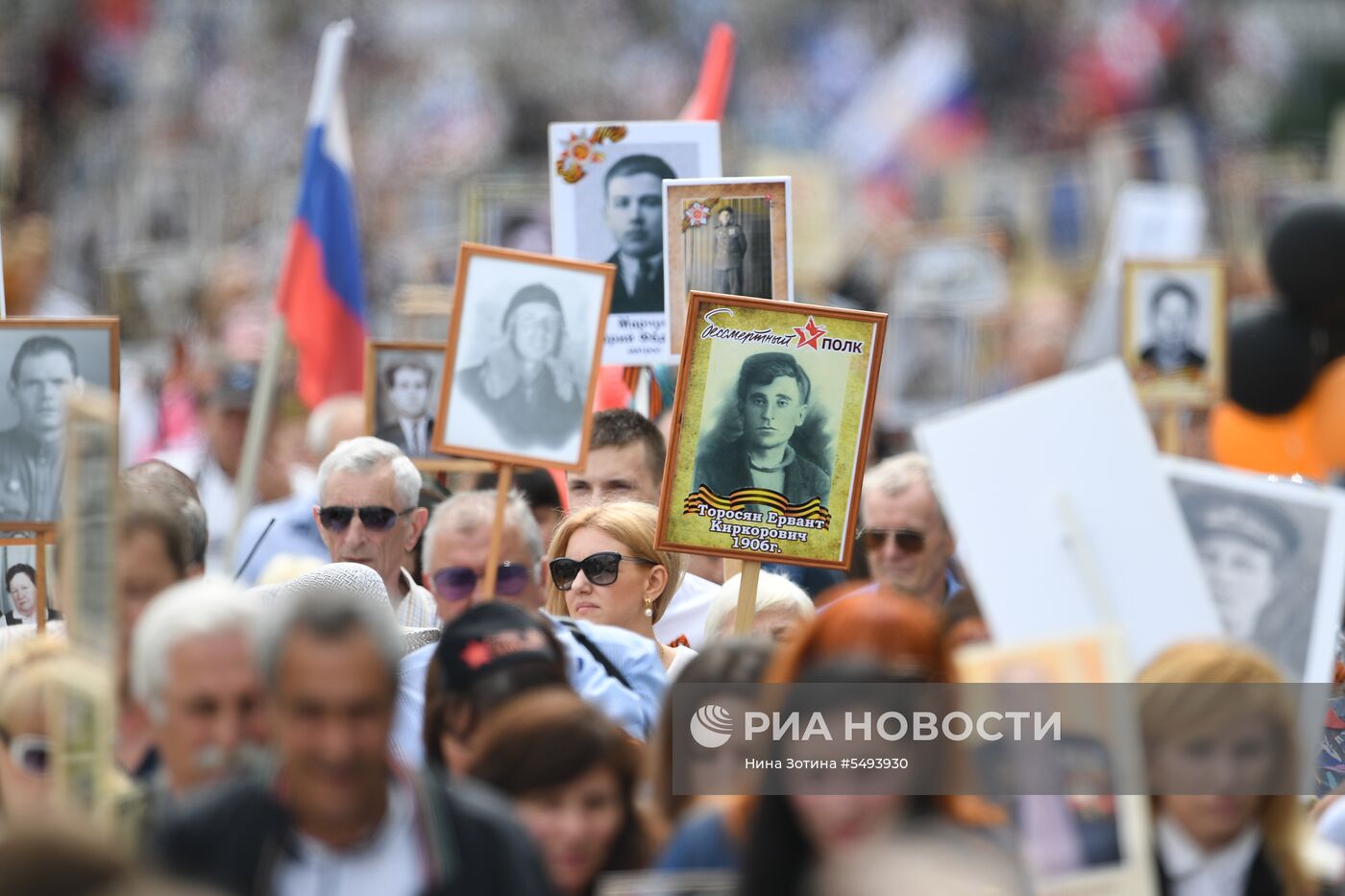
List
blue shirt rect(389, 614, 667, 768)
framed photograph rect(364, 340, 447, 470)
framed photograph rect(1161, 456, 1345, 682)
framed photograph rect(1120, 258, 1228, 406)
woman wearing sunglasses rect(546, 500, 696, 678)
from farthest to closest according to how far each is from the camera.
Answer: framed photograph rect(1120, 258, 1228, 406), framed photograph rect(364, 340, 447, 470), woman wearing sunglasses rect(546, 500, 696, 678), blue shirt rect(389, 614, 667, 768), framed photograph rect(1161, 456, 1345, 682)

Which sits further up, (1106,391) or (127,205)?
(127,205)

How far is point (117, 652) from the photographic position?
4.18 metres

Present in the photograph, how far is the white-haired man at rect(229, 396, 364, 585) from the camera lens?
804 cm

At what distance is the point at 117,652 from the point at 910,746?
55.0 inches

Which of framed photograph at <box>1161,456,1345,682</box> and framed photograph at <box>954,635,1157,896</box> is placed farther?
framed photograph at <box>1161,456,1345,682</box>

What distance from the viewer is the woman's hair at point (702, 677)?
13.7ft

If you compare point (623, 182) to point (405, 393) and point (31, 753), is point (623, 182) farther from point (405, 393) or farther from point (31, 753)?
point (31, 753)

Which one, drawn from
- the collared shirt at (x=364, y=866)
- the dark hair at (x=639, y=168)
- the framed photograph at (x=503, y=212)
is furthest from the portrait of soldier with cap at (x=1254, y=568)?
the framed photograph at (x=503, y=212)

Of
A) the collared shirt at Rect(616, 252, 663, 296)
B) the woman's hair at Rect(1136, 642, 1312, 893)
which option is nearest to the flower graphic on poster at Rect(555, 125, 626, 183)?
the collared shirt at Rect(616, 252, 663, 296)

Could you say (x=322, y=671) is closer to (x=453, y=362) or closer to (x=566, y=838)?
(x=566, y=838)

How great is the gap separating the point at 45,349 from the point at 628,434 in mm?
1761

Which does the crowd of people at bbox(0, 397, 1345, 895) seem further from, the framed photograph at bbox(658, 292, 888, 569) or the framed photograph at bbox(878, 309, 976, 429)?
the framed photograph at bbox(878, 309, 976, 429)

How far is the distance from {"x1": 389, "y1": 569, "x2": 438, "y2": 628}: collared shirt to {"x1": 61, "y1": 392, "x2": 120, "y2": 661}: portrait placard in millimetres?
2623

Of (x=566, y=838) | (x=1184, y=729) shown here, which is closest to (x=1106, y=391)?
(x=1184, y=729)
